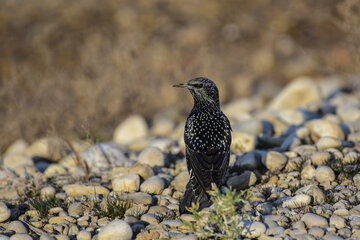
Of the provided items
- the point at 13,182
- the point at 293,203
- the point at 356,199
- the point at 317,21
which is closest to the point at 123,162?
the point at 13,182

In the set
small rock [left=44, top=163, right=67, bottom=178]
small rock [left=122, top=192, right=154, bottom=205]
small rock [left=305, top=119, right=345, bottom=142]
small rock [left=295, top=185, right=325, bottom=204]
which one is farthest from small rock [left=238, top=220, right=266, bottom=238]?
small rock [left=44, top=163, right=67, bottom=178]

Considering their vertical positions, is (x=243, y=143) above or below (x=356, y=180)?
Result: above

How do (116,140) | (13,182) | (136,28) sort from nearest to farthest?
(13,182) < (116,140) < (136,28)

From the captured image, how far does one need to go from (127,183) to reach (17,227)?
1.37 metres

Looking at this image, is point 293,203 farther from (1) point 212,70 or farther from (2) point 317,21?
(2) point 317,21

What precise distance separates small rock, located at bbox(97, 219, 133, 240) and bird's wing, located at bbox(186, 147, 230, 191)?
874 mm

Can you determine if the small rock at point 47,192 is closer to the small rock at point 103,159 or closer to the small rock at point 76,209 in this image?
the small rock at point 76,209

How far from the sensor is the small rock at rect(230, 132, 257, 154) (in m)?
6.56

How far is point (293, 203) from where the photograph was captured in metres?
4.75

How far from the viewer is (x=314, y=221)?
170 inches

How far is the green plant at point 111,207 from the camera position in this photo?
4867 millimetres

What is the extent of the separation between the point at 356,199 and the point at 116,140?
17.1ft

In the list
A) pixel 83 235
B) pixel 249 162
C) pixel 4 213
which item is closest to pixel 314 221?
pixel 249 162

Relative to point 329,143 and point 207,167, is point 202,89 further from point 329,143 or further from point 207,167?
point 329,143
